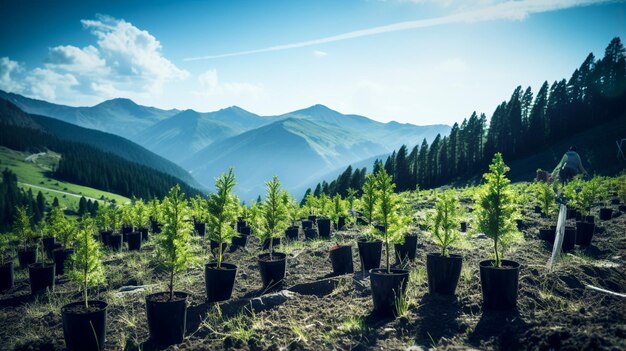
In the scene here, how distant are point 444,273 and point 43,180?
13312 centimetres

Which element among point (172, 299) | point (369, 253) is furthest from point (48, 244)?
point (369, 253)

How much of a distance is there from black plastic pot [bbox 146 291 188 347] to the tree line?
2176 inches

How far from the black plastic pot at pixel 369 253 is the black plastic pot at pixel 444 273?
2.37m

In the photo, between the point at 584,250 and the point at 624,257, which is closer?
the point at 624,257

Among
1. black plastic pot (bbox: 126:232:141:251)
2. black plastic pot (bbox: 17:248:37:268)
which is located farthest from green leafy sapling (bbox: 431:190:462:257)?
black plastic pot (bbox: 17:248:37:268)

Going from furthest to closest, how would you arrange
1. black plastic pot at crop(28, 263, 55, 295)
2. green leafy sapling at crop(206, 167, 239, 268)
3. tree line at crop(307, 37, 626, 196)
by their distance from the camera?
tree line at crop(307, 37, 626, 196), black plastic pot at crop(28, 263, 55, 295), green leafy sapling at crop(206, 167, 239, 268)

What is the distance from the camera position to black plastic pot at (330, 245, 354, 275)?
371 inches

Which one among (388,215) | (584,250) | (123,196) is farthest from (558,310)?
(123,196)

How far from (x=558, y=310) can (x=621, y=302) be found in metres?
1.08

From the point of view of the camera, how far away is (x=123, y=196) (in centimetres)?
11594

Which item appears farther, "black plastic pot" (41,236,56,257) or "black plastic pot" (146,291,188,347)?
"black plastic pot" (41,236,56,257)

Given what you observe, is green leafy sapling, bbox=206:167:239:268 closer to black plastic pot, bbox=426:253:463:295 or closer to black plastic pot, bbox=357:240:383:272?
black plastic pot, bbox=357:240:383:272

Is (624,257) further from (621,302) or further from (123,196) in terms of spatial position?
(123,196)

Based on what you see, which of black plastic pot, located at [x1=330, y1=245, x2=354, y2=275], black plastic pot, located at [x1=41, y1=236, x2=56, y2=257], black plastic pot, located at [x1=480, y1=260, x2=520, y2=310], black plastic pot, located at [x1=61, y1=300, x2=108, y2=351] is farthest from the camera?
black plastic pot, located at [x1=41, y1=236, x2=56, y2=257]
